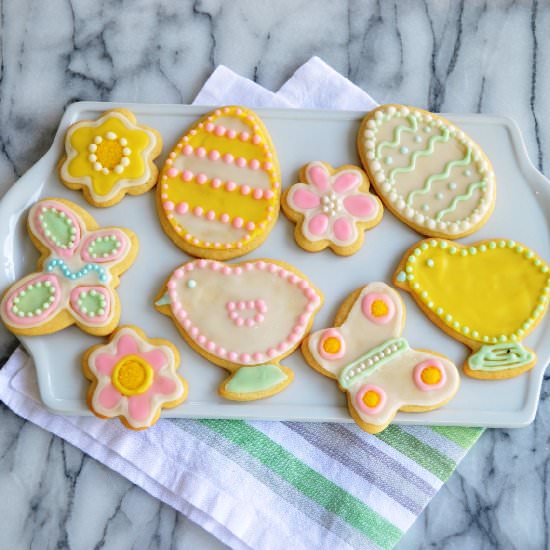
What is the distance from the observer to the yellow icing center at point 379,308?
901mm

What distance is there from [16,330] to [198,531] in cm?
33

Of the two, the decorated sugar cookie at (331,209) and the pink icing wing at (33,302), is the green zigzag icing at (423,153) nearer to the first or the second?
the decorated sugar cookie at (331,209)

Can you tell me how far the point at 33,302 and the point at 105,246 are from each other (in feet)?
0.35

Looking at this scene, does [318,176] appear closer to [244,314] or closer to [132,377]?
[244,314]

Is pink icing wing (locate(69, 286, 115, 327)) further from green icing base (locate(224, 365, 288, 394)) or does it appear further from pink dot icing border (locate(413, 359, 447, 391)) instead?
pink dot icing border (locate(413, 359, 447, 391))

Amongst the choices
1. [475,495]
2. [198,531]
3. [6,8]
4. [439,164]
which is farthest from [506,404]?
[6,8]

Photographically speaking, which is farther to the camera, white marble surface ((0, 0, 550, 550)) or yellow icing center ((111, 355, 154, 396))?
white marble surface ((0, 0, 550, 550))

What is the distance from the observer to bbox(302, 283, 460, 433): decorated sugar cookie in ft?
2.93

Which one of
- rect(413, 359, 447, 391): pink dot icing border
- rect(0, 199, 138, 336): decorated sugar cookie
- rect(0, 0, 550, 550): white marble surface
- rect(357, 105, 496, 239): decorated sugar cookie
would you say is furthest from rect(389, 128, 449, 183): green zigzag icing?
rect(0, 199, 138, 336): decorated sugar cookie

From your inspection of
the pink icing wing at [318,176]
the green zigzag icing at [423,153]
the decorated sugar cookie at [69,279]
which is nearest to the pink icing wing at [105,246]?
the decorated sugar cookie at [69,279]

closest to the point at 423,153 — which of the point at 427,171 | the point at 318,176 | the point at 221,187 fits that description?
the point at 427,171

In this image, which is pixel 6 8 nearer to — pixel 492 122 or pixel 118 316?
pixel 118 316

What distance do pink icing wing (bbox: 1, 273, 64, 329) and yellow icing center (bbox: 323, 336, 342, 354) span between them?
31 centimetres

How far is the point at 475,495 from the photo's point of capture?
3.19ft
